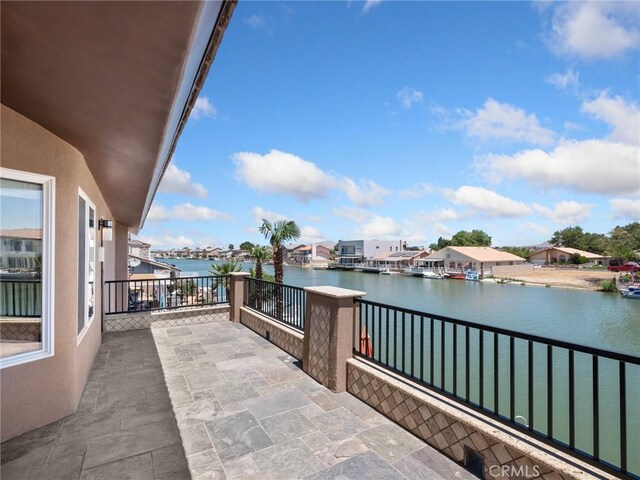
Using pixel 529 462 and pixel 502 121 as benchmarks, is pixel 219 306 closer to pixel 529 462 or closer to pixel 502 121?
pixel 529 462

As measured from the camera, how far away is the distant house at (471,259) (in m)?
43.2

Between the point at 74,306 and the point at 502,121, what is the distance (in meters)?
13.9

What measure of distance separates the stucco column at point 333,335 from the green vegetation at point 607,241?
6152 cm

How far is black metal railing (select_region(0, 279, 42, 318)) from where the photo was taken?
2656 mm

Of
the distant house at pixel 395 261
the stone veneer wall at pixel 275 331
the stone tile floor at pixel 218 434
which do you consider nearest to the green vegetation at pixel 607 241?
the distant house at pixel 395 261

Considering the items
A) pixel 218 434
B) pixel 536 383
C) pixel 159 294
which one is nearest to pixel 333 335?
pixel 218 434

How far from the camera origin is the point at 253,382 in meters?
3.65

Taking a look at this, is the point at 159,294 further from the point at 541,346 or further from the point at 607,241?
the point at 607,241

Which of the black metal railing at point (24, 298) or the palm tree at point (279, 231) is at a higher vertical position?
the palm tree at point (279, 231)

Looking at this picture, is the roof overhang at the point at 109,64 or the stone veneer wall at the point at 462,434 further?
the stone veneer wall at the point at 462,434

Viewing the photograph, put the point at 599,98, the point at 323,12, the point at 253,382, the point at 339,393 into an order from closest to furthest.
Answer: the point at 339,393, the point at 253,382, the point at 323,12, the point at 599,98

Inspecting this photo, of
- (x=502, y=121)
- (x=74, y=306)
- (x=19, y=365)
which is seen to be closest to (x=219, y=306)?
(x=74, y=306)

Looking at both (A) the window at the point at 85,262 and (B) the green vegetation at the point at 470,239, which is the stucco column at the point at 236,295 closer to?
(A) the window at the point at 85,262

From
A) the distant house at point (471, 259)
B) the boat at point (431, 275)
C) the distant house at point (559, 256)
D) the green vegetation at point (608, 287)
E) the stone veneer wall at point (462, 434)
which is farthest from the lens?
the distant house at point (559, 256)
